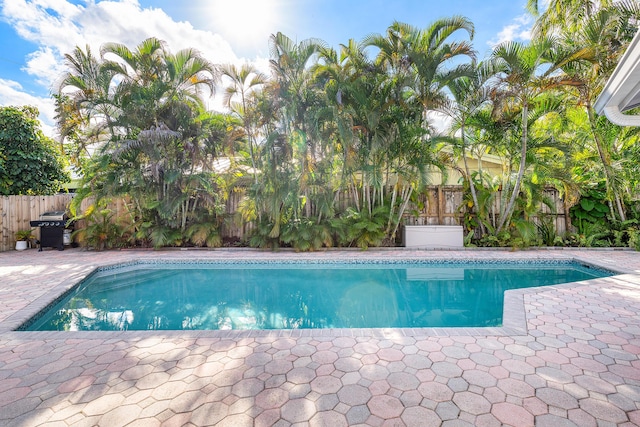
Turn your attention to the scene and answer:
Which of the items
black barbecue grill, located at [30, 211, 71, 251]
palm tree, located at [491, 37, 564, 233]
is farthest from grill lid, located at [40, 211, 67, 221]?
palm tree, located at [491, 37, 564, 233]

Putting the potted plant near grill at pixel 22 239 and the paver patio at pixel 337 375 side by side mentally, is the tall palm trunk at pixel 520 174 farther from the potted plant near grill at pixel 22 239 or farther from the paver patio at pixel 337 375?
the potted plant near grill at pixel 22 239

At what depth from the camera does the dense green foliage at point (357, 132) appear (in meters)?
7.38

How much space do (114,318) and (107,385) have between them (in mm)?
2398

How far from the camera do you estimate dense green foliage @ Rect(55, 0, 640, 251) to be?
24.2 ft

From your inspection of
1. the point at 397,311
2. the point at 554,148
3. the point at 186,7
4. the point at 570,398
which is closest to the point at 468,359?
the point at 570,398

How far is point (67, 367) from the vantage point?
2486 millimetres

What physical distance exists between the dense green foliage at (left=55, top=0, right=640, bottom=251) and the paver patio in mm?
5080

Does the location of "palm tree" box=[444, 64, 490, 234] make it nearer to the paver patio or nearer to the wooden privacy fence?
the wooden privacy fence

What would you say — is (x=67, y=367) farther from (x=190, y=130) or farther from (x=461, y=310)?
(x=190, y=130)

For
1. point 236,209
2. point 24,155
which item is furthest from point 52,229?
point 236,209

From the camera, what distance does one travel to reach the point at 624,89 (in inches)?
Result: 92.4

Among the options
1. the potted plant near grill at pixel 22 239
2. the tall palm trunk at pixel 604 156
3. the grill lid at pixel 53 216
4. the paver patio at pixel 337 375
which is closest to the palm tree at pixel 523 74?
the tall palm trunk at pixel 604 156

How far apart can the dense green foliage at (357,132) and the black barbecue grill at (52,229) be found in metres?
1.06

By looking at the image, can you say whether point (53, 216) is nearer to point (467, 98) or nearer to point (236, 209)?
point (236, 209)
